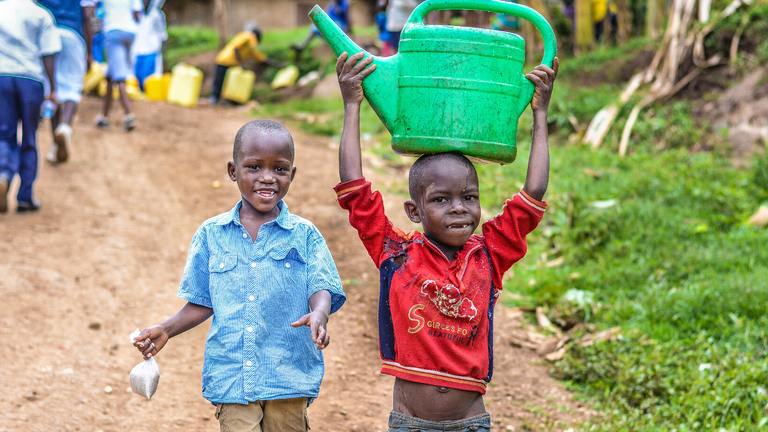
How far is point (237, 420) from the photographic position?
283 cm

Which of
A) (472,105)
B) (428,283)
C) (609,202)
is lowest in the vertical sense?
(609,202)

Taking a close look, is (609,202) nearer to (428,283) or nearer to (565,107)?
(565,107)

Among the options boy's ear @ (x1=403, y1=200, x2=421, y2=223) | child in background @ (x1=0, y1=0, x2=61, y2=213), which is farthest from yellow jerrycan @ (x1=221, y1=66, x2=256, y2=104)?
boy's ear @ (x1=403, y1=200, x2=421, y2=223)

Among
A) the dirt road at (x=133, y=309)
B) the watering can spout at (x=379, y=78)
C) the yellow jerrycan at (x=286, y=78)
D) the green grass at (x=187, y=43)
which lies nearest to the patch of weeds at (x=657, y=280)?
the dirt road at (x=133, y=309)

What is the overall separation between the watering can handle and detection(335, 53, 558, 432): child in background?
3.3 inches

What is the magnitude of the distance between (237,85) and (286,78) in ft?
3.65

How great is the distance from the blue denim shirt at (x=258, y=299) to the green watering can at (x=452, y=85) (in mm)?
486

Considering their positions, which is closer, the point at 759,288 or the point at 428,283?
the point at 428,283

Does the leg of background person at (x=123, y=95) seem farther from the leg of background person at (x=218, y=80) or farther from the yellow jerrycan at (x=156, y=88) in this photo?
the leg of background person at (x=218, y=80)

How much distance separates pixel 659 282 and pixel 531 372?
1152 millimetres

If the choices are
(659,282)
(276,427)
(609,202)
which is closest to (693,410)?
(659,282)

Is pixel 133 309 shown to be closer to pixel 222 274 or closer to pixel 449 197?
pixel 222 274

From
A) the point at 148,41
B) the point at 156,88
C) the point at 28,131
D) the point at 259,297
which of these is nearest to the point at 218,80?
the point at 156,88

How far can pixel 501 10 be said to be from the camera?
108 inches
